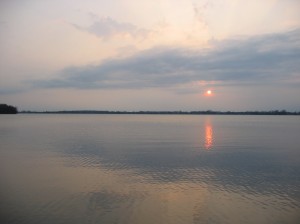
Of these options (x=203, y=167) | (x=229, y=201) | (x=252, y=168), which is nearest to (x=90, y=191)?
(x=229, y=201)

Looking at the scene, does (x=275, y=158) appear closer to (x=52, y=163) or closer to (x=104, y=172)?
(x=104, y=172)

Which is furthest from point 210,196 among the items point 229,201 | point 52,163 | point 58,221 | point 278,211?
point 52,163

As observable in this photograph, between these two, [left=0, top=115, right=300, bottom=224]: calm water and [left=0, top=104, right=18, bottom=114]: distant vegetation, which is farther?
[left=0, top=104, right=18, bottom=114]: distant vegetation

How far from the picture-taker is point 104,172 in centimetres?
1855

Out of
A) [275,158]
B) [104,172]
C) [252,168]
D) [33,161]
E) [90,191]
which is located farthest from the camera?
[275,158]

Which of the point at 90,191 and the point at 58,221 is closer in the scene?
the point at 58,221

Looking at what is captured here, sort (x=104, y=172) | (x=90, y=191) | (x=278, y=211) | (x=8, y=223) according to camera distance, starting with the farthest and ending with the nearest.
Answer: (x=104, y=172) → (x=90, y=191) → (x=278, y=211) → (x=8, y=223)

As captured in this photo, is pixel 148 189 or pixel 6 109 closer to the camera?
pixel 148 189

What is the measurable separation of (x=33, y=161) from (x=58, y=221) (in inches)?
486

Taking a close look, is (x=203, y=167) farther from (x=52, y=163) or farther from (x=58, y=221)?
(x=58, y=221)

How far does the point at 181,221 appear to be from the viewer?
1087 cm

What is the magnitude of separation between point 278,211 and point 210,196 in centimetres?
282

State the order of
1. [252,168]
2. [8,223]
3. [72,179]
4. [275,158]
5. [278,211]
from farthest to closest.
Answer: [275,158], [252,168], [72,179], [278,211], [8,223]

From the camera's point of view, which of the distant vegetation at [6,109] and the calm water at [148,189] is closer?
the calm water at [148,189]
